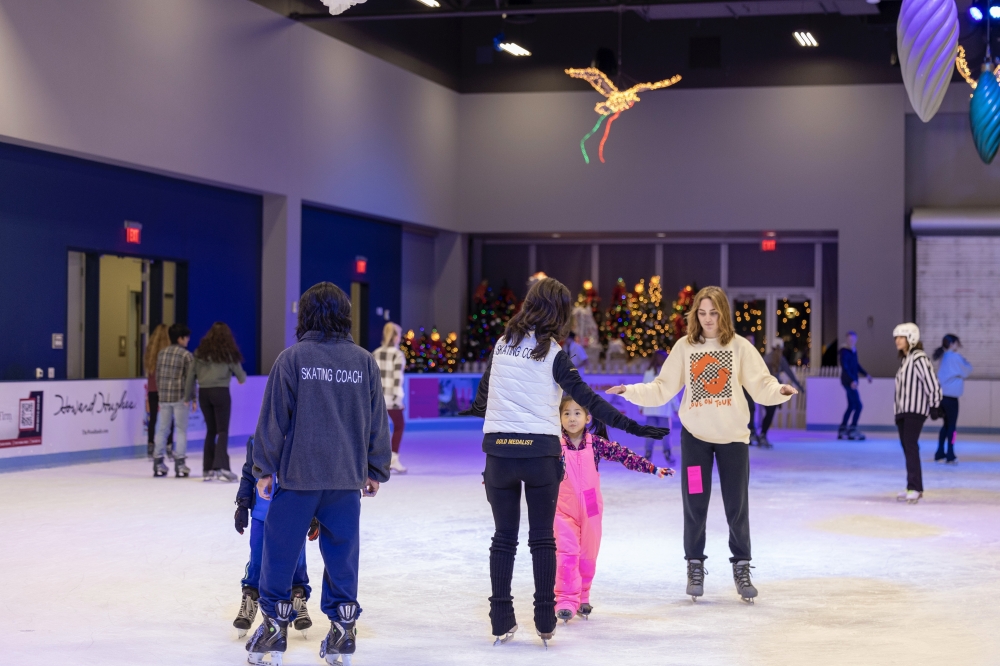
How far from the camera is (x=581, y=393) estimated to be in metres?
4.82

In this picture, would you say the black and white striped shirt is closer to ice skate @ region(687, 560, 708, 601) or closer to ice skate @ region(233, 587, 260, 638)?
ice skate @ region(687, 560, 708, 601)

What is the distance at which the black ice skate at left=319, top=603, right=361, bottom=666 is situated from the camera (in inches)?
177

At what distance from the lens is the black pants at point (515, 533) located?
16.0 ft

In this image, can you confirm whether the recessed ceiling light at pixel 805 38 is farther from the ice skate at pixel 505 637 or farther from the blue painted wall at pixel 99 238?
the ice skate at pixel 505 637

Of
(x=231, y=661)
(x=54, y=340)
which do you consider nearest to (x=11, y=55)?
(x=54, y=340)

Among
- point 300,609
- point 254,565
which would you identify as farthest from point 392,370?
point 254,565

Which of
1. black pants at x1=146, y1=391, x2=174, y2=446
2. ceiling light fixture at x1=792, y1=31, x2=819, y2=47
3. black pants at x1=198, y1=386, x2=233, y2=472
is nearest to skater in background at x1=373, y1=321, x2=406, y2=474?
black pants at x1=198, y1=386, x2=233, y2=472

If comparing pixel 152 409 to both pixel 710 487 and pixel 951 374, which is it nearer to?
pixel 710 487

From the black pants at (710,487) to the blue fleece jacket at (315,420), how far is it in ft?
6.77

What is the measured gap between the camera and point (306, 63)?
56.6 ft

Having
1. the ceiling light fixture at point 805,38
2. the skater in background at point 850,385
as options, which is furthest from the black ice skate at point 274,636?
the ceiling light fixture at point 805,38

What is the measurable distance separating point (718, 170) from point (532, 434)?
1767cm

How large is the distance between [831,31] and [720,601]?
17.7 m

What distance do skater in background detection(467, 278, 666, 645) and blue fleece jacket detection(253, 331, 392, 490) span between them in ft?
2.09
